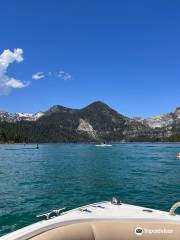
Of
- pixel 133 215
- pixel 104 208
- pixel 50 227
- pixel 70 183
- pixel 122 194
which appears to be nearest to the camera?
pixel 50 227

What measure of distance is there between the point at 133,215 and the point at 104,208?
145cm

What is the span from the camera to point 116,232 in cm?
1188

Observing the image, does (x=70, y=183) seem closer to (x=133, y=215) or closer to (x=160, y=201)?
(x=160, y=201)

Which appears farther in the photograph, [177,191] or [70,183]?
[70,183]

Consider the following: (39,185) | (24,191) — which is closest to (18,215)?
(24,191)

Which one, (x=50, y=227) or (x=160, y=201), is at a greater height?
(x=50, y=227)

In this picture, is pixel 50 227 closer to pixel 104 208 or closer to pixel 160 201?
pixel 104 208

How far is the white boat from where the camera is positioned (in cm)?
1077

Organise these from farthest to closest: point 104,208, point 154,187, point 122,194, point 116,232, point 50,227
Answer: point 154,187 < point 122,194 < point 104,208 < point 116,232 < point 50,227

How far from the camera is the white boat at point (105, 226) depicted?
35.3 feet

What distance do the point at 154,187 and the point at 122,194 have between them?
657 cm

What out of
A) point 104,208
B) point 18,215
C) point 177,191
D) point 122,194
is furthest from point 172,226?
point 177,191

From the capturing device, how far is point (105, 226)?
1191cm

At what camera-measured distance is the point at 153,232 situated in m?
12.0
